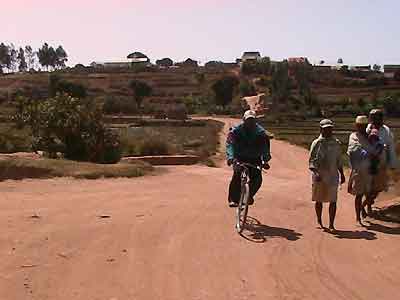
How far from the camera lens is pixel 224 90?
103 meters

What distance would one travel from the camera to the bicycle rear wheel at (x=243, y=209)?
338 inches

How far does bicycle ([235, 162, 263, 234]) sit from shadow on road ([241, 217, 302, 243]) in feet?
0.48

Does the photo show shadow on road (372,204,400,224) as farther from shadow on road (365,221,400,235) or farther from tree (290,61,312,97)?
tree (290,61,312,97)

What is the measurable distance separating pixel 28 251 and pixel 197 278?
6.64 feet

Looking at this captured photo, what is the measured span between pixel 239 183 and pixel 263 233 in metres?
1.29

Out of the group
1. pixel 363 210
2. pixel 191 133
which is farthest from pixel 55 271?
pixel 191 133

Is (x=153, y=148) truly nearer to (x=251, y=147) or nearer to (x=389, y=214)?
(x=389, y=214)

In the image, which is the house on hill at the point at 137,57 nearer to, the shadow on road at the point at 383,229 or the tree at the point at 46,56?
the tree at the point at 46,56

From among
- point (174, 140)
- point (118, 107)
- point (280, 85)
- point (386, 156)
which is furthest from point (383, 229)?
point (280, 85)

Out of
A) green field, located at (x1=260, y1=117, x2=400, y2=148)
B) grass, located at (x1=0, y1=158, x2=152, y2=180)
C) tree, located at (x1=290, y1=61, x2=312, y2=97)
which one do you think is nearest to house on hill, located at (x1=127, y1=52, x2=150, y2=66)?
tree, located at (x1=290, y1=61, x2=312, y2=97)

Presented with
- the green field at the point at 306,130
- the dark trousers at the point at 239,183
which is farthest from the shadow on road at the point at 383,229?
the green field at the point at 306,130

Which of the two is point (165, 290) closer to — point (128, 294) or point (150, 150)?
point (128, 294)

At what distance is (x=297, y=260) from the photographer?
7.11 metres

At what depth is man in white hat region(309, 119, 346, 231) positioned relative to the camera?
353 inches
